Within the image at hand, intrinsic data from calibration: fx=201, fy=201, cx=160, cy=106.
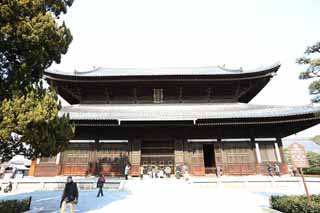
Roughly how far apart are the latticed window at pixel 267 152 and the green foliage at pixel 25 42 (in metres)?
15.5

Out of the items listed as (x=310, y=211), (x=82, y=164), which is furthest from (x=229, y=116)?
(x=82, y=164)

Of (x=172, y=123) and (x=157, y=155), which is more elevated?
(x=172, y=123)

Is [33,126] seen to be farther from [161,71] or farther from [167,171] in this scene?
[161,71]

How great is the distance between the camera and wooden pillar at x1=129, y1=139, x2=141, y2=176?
15386 millimetres

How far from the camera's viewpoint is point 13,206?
673 centimetres

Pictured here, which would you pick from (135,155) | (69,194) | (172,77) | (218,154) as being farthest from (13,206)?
(172,77)

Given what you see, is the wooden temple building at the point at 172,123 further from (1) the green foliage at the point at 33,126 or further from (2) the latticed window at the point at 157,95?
(1) the green foliage at the point at 33,126

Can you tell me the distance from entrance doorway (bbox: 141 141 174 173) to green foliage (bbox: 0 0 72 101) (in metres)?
12.1

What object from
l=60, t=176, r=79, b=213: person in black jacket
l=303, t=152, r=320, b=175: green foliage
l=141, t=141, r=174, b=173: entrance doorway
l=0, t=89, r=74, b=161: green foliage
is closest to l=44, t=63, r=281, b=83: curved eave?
l=141, t=141, r=174, b=173: entrance doorway

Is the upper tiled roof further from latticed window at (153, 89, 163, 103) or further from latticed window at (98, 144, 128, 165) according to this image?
latticed window at (98, 144, 128, 165)

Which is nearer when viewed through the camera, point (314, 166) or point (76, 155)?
point (76, 155)

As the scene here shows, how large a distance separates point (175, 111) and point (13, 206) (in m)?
12.4

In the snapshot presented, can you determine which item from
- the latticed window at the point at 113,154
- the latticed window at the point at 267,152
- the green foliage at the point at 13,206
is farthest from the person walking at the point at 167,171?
the green foliage at the point at 13,206

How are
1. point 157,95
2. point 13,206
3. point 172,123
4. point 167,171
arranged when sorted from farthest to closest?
point 157,95 → point 167,171 → point 172,123 → point 13,206
